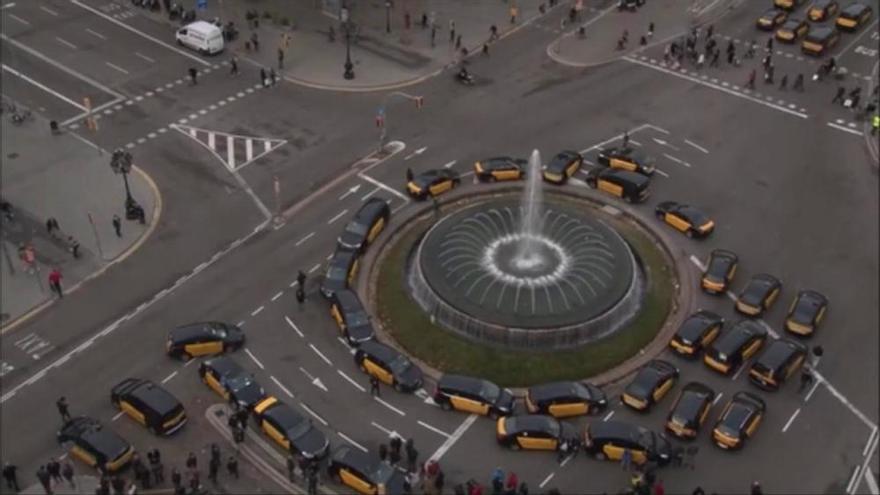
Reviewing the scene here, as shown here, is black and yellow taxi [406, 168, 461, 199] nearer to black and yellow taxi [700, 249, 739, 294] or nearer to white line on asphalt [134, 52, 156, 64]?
black and yellow taxi [700, 249, 739, 294]

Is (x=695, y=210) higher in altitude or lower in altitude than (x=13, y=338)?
higher

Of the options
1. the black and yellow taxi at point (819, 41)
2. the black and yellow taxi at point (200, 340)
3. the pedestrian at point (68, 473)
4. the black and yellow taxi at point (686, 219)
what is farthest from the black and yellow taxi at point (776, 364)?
the black and yellow taxi at point (819, 41)

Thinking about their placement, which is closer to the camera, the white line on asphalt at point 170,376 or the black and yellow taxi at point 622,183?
the white line on asphalt at point 170,376

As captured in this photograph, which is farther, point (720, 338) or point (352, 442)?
point (720, 338)

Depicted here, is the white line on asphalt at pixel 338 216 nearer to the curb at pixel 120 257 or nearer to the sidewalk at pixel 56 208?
the curb at pixel 120 257

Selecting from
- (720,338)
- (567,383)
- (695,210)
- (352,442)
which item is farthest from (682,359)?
(352,442)

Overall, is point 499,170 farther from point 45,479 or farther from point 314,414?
point 45,479

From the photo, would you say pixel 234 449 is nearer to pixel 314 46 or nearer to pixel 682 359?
pixel 682 359

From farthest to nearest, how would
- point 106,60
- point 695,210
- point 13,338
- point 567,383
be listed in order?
1. point 106,60
2. point 695,210
3. point 13,338
4. point 567,383
